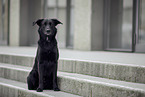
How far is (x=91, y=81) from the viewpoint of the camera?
3404 millimetres

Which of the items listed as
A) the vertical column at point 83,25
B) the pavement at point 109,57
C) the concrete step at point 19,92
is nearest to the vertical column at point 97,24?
the vertical column at point 83,25

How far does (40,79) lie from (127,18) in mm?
5502

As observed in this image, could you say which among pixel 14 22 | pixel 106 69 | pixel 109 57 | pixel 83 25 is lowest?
pixel 106 69

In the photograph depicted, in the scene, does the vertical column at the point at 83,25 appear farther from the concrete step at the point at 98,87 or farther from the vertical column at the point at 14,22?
the concrete step at the point at 98,87

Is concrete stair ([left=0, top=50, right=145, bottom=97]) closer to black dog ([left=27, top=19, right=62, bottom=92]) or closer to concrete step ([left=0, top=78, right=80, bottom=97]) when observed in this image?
concrete step ([left=0, top=78, right=80, bottom=97])

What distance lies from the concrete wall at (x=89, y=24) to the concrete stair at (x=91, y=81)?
11.9ft

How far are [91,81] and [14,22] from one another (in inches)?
345

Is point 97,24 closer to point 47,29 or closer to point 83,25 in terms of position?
point 83,25

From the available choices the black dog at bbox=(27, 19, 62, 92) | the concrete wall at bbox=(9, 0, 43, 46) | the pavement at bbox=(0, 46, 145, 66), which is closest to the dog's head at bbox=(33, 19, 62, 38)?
the black dog at bbox=(27, 19, 62, 92)

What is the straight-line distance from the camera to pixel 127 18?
8.08 metres

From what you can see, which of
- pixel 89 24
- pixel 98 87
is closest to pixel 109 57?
pixel 98 87

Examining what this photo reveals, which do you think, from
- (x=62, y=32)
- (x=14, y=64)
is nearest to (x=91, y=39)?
(x=62, y=32)

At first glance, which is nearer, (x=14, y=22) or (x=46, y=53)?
(x=46, y=53)

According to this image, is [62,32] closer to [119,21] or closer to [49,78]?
[119,21]
